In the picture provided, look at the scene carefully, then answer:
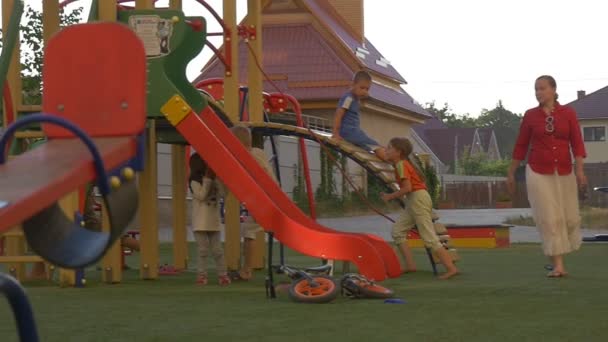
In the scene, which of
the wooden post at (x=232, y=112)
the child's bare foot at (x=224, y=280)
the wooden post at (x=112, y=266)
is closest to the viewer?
the child's bare foot at (x=224, y=280)

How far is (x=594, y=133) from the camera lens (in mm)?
81250

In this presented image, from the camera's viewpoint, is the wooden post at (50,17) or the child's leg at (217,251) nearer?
the child's leg at (217,251)

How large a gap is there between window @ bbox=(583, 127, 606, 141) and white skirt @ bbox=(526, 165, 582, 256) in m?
71.9

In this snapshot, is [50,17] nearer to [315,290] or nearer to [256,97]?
[256,97]

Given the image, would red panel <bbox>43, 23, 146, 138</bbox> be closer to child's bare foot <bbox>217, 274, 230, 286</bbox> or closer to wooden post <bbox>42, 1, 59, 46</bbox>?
child's bare foot <bbox>217, 274, 230, 286</bbox>

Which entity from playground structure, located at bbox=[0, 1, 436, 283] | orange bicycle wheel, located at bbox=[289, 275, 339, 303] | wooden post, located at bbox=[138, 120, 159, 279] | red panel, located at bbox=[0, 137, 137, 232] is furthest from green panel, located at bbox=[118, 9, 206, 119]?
red panel, located at bbox=[0, 137, 137, 232]

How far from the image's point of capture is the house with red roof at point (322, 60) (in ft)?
139

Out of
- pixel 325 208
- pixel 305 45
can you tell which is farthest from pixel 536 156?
pixel 305 45

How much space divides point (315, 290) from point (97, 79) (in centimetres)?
407

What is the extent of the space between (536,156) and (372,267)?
2376mm

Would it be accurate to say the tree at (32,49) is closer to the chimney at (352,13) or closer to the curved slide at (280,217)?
the curved slide at (280,217)

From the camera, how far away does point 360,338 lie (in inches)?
248

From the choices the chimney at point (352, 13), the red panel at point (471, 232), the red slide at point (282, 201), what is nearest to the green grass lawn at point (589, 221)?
the red panel at point (471, 232)

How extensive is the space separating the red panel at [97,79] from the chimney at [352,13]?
41467 millimetres
